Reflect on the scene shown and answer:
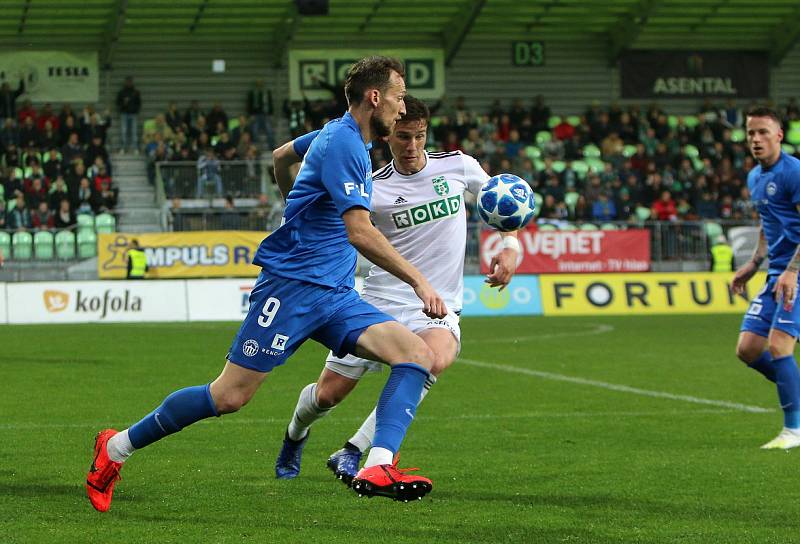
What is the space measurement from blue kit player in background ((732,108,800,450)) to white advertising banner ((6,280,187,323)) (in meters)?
15.2

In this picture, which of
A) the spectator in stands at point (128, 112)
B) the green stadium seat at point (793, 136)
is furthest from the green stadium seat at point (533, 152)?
the spectator in stands at point (128, 112)

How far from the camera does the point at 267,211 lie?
2902 centimetres

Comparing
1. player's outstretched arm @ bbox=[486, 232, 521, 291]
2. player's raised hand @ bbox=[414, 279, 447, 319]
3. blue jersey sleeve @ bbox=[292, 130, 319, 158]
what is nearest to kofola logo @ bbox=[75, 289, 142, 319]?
blue jersey sleeve @ bbox=[292, 130, 319, 158]

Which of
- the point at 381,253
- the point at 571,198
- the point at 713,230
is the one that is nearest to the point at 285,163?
the point at 381,253

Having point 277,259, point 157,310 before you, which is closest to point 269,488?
point 277,259

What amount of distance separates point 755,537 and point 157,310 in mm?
18201

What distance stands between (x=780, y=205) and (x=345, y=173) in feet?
13.1

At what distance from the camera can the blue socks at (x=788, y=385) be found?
884 cm

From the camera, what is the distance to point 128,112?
111 ft

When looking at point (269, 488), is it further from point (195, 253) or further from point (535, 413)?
point (195, 253)

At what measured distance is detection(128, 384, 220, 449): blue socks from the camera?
243 inches

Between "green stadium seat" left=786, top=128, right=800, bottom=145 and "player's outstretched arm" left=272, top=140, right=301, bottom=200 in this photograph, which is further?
"green stadium seat" left=786, top=128, right=800, bottom=145

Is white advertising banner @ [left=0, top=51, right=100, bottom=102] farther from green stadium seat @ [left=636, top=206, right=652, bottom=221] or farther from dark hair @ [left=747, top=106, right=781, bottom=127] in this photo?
dark hair @ [left=747, top=106, right=781, bottom=127]

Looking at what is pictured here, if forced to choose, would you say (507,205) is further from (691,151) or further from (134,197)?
(691,151)
